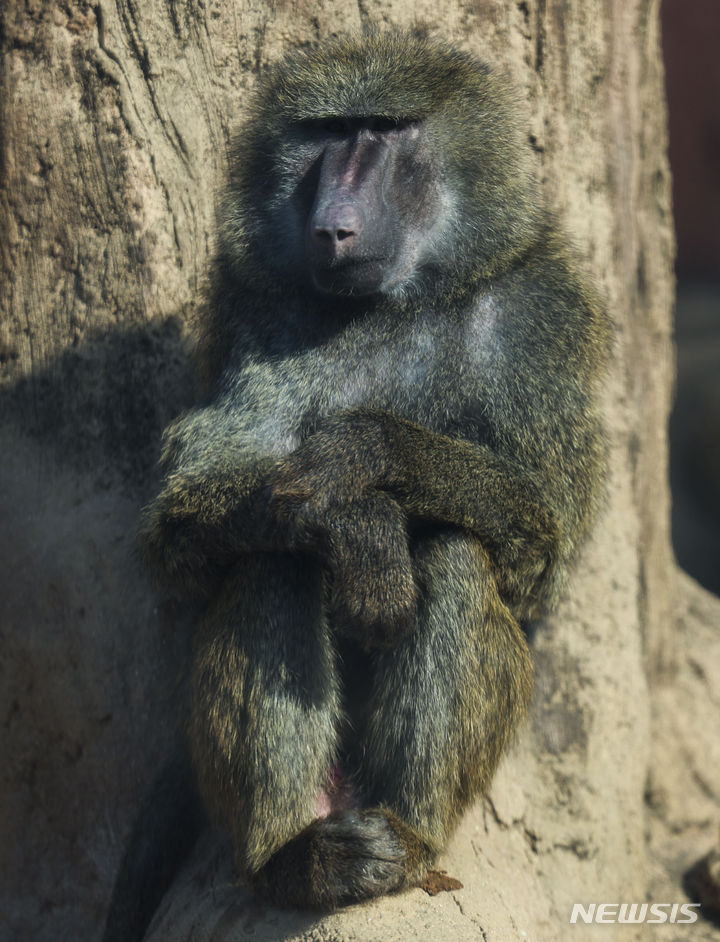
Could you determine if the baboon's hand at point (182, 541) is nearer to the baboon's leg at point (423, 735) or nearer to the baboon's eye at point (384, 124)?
the baboon's leg at point (423, 735)

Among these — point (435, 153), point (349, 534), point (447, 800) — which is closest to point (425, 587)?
point (349, 534)

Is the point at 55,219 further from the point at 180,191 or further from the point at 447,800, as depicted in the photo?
the point at 447,800

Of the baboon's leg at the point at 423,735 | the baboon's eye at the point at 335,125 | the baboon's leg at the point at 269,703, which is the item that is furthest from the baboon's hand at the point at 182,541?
the baboon's eye at the point at 335,125

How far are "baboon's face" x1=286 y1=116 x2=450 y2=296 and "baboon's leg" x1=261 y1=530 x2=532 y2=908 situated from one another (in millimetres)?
712

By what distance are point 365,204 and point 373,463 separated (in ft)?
2.17

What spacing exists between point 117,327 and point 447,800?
1800 mm

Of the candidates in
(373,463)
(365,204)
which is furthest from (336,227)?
(373,463)

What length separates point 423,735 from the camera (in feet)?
8.89

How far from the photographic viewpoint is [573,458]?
2969 millimetres

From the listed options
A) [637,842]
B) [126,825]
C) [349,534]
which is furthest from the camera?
[637,842]

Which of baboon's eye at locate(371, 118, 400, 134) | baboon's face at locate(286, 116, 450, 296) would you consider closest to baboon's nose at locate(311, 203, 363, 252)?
baboon's face at locate(286, 116, 450, 296)

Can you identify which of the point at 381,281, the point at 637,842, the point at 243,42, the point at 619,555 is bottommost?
the point at 637,842

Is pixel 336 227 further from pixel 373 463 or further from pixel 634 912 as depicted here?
pixel 634 912

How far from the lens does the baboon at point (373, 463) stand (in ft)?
8.84
